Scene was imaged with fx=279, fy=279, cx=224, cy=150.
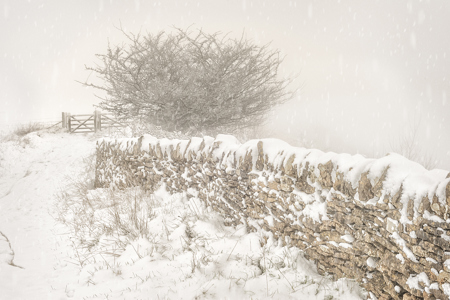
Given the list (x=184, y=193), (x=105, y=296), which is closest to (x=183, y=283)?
(x=105, y=296)

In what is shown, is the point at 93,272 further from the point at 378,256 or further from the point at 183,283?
the point at 378,256

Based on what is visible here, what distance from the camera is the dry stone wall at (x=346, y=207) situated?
1817 millimetres

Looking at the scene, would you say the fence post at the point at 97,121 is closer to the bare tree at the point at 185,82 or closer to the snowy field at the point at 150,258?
the bare tree at the point at 185,82

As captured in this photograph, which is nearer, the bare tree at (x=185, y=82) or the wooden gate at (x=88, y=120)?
the bare tree at (x=185, y=82)

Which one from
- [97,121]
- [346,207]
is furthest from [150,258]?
[97,121]

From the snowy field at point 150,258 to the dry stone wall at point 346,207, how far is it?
20 centimetres

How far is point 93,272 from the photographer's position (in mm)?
3260

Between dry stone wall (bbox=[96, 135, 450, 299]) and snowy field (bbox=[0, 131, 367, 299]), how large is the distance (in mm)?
204

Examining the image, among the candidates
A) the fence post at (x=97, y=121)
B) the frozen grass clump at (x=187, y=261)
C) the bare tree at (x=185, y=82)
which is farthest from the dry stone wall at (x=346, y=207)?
the fence post at (x=97, y=121)

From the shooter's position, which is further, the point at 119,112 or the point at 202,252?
the point at 119,112

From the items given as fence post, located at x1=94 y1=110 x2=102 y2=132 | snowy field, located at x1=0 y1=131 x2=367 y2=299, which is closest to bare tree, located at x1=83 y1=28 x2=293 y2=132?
snowy field, located at x1=0 y1=131 x2=367 y2=299

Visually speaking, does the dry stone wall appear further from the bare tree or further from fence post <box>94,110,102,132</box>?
fence post <box>94,110,102,132</box>

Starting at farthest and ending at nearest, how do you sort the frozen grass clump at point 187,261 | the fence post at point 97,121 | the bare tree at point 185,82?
the fence post at point 97,121, the bare tree at point 185,82, the frozen grass clump at point 187,261

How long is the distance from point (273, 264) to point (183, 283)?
35.3 inches
